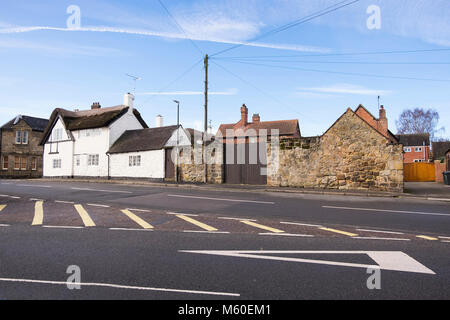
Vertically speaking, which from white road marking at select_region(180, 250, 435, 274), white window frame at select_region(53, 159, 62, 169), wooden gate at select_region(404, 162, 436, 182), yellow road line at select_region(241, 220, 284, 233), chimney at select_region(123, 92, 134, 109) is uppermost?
chimney at select_region(123, 92, 134, 109)

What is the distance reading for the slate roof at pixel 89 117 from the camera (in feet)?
99.0

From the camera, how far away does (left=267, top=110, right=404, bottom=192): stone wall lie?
15102 millimetres

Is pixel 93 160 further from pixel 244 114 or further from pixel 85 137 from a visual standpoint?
pixel 244 114

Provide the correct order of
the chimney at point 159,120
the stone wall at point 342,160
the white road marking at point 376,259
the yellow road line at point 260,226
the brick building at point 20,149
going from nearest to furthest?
1. the white road marking at point 376,259
2. the yellow road line at point 260,226
3. the stone wall at point 342,160
4. the chimney at point 159,120
5. the brick building at point 20,149

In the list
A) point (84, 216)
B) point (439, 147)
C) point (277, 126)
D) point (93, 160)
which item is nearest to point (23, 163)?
point (93, 160)

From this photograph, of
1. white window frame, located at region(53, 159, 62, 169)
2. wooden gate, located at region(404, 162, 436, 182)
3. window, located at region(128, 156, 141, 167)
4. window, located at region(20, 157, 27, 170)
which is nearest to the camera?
window, located at region(128, 156, 141, 167)

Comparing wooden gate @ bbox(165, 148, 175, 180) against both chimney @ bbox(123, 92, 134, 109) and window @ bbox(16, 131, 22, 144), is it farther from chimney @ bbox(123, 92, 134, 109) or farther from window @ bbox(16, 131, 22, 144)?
window @ bbox(16, 131, 22, 144)

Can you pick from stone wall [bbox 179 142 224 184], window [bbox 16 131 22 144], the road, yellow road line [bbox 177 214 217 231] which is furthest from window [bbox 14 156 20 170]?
yellow road line [bbox 177 214 217 231]

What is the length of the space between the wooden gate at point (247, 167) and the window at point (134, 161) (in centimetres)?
1071

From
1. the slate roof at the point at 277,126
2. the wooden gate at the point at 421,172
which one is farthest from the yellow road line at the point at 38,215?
the wooden gate at the point at 421,172

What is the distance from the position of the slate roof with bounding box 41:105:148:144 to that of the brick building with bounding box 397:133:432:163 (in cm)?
5271

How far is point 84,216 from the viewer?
750 cm

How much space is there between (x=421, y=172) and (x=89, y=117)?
133 ft

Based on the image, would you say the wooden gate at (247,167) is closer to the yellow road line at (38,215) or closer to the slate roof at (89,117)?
the yellow road line at (38,215)
